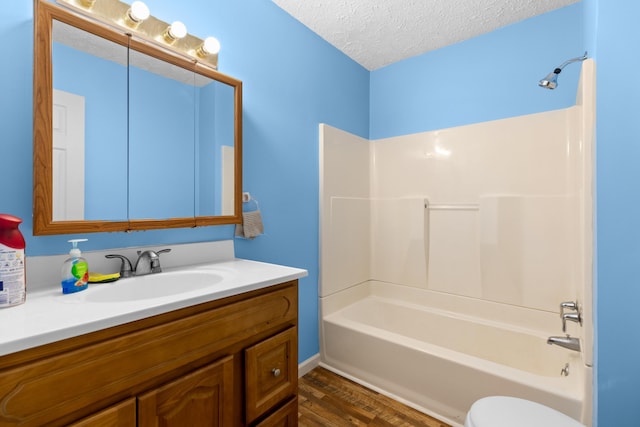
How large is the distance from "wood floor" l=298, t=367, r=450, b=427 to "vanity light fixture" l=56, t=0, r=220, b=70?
200 cm

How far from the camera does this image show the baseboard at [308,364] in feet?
6.84

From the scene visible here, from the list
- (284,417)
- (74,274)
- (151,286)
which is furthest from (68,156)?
(284,417)

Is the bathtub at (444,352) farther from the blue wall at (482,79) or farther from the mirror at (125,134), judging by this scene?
the blue wall at (482,79)

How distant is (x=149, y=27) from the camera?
4.23ft

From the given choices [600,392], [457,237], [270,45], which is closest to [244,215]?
[270,45]

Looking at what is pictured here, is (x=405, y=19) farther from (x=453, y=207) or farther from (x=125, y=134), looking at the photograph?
(x=125, y=134)

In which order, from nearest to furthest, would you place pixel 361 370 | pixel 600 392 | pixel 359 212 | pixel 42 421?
pixel 42 421, pixel 600 392, pixel 361 370, pixel 359 212

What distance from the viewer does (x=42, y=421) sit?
659 millimetres

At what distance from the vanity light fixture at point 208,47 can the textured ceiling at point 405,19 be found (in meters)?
0.70

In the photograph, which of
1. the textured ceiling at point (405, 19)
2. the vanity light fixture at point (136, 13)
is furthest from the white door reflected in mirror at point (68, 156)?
the textured ceiling at point (405, 19)

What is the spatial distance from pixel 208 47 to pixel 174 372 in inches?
55.6

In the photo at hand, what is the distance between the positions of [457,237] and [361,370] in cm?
121

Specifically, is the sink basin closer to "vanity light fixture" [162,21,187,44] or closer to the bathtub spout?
"vanity light fixture" [162,21,187,44]

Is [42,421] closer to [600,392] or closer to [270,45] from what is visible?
[600,392]
